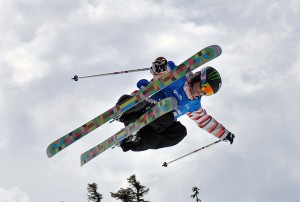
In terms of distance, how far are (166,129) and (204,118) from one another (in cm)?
102

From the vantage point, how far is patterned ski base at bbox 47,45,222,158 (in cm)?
1030

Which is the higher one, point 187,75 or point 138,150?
point 187,75

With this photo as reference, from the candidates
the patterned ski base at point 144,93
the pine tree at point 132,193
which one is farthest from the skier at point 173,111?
the pine tree at point 132,193

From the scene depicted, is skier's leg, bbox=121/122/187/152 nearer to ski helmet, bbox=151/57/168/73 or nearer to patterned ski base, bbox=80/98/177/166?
patterned ski base, bbox=80/98/177/166

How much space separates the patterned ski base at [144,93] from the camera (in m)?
10.3

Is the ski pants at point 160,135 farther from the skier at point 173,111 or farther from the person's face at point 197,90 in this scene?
the person's face at point 197,90

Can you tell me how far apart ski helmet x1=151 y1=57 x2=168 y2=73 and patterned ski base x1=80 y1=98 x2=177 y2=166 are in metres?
0.95

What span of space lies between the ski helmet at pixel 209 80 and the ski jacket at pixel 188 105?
252mm

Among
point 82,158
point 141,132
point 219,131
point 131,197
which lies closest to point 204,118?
point 219,131

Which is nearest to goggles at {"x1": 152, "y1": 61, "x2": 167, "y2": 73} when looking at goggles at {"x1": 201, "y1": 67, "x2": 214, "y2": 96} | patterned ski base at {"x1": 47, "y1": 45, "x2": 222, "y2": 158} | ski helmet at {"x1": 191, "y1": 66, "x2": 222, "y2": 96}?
patterned ski base at {"x1": 47, "y1": 45, "x2": 222, "y2": 158}

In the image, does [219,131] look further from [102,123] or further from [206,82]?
[102,123]

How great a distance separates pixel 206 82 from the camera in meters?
11.1

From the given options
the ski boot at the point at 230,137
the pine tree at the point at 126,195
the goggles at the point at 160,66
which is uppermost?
the pine tree at the point at 126,195

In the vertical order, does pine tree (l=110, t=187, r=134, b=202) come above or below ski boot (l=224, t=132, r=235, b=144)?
above
